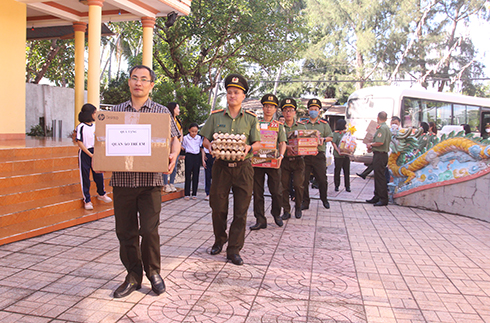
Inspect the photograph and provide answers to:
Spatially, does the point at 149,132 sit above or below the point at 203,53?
below

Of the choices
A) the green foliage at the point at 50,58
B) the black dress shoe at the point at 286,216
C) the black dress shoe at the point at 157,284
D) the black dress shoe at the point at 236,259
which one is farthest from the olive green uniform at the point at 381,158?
the green foliage at the point at 50,58

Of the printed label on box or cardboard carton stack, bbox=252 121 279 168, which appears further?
cardboard carton stack, bbox=252 121 279 168

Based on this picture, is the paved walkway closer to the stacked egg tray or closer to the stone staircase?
the stone staircase

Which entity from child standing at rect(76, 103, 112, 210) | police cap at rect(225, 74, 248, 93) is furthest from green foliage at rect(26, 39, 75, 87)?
police cap at rect(225, 74, 248, 93)

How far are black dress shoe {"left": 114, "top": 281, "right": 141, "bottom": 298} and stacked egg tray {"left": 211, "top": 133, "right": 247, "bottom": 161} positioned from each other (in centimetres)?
158

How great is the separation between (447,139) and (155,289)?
6.87 metres

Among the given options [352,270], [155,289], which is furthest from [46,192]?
[352,270]

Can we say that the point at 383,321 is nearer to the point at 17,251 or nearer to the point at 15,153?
the point at 17,251

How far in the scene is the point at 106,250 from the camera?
4688 millimetres

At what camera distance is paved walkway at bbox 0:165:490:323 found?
3.19m

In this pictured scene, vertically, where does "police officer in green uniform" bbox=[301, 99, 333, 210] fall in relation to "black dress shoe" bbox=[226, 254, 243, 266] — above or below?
above

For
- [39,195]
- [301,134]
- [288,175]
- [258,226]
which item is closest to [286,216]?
[288,175]

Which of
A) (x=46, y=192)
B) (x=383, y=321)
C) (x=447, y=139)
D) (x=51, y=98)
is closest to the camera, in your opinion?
(x=383, y=321)

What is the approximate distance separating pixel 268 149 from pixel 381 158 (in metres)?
3.55
